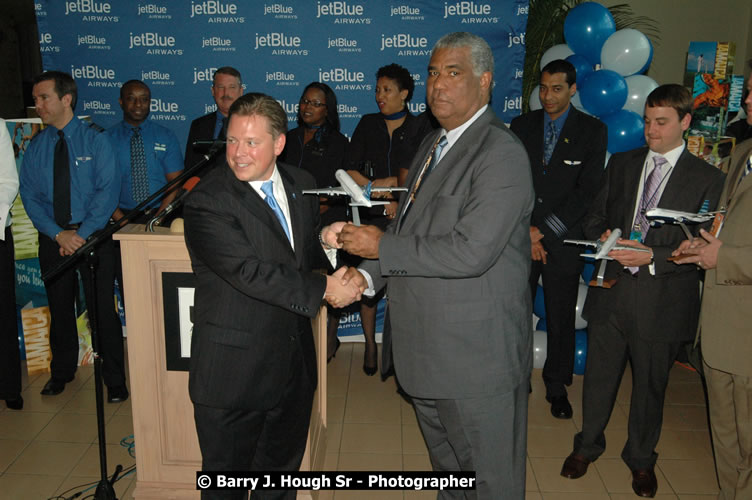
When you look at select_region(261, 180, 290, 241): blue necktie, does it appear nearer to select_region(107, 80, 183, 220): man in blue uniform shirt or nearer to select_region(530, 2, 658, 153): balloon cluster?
select_region(107, 80, 183, 220): man in blue uniform shirt

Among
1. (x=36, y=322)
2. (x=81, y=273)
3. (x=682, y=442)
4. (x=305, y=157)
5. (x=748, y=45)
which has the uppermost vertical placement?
(x=748, y=45)

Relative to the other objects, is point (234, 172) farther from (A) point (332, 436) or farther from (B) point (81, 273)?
(B) point (81, 273)

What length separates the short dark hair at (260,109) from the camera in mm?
2145

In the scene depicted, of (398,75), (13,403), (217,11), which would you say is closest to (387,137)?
(398,75)

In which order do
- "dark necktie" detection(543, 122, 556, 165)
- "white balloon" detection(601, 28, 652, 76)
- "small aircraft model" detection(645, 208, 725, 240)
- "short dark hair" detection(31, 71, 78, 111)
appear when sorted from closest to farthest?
"small aircraft model" detection(645, 208, 725, 240), "short dark hair" detection(31, 71, 78, 111), "dark necktie" detection(543, 122, 556, 165), "white balloon" detection(601, 28, 652, 76)

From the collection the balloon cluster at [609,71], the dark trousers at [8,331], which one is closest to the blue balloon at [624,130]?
the balloon cluster at [609,71]

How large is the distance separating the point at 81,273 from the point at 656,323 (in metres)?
3.77

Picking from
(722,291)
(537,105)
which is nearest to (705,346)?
(722,291)

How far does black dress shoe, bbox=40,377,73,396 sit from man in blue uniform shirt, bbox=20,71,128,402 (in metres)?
0.02

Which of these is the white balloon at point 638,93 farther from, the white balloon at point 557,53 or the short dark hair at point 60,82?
the short dark hair at point 60,82

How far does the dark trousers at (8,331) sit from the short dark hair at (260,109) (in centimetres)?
275

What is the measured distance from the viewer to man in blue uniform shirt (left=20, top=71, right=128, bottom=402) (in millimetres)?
4168

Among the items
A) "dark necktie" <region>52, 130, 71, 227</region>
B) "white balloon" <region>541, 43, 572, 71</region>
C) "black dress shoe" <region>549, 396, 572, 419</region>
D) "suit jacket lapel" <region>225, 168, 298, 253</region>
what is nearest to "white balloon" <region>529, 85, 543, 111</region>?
"white balloon" <region>541, 43, 572, 71</region>

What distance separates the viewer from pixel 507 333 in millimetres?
2154
